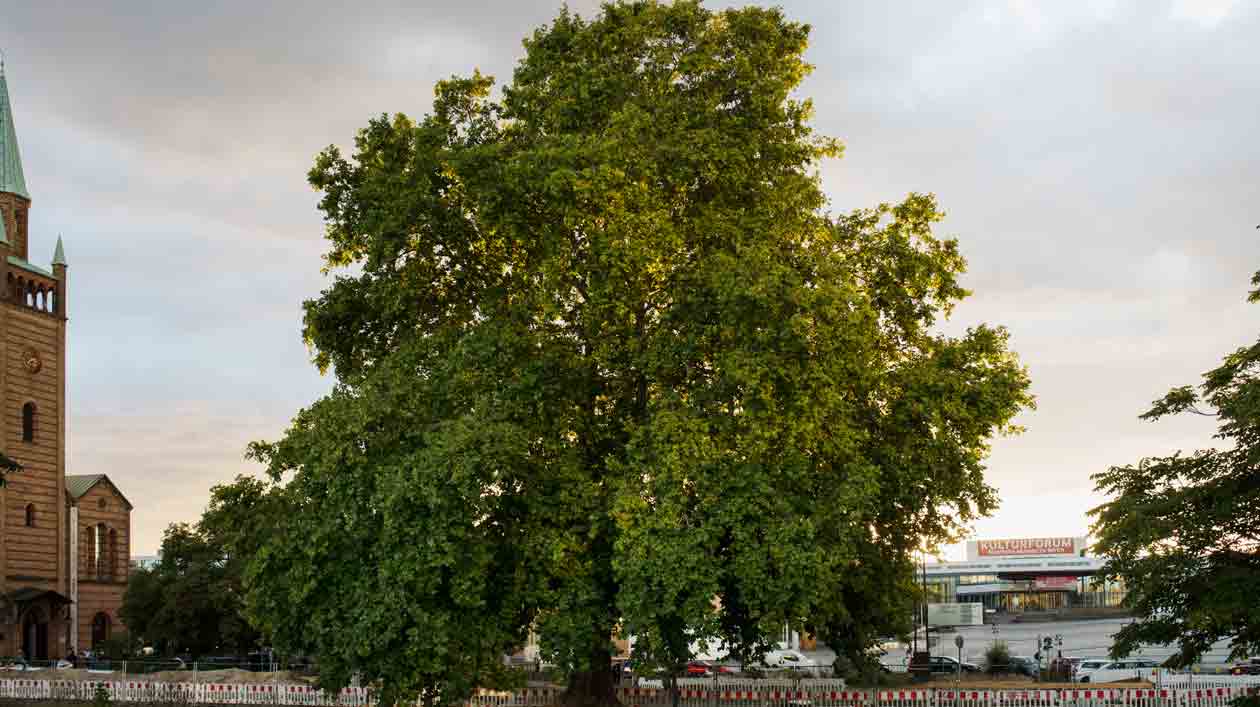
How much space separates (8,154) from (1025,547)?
112 metres

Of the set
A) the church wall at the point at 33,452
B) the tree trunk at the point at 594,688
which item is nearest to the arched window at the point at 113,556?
the church wall at the point at 33,452

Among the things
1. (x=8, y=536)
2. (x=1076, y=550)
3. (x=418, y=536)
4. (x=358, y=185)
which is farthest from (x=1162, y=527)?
(x=1076, y=550)

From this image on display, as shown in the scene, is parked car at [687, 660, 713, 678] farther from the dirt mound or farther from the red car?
the dirt mound

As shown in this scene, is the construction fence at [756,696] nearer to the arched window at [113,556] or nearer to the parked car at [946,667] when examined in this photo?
the parked car at [946,667]

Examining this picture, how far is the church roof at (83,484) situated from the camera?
88375 millimetres

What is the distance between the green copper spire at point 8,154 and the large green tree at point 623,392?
173 feet

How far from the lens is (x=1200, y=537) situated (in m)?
27.7

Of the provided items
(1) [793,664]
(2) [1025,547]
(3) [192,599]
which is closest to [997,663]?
(1) [793,664]

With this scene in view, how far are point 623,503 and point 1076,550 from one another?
13187 cm

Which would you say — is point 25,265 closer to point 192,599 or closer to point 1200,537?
point 192,599

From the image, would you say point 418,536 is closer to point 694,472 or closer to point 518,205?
point 694,472

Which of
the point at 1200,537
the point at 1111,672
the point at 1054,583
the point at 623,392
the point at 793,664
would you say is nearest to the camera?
the point at 1200,537

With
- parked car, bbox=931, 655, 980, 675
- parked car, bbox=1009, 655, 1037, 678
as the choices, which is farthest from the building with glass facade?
parked car, bbox=931, 655, 980, 675

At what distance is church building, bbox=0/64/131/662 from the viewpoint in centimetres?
7994
